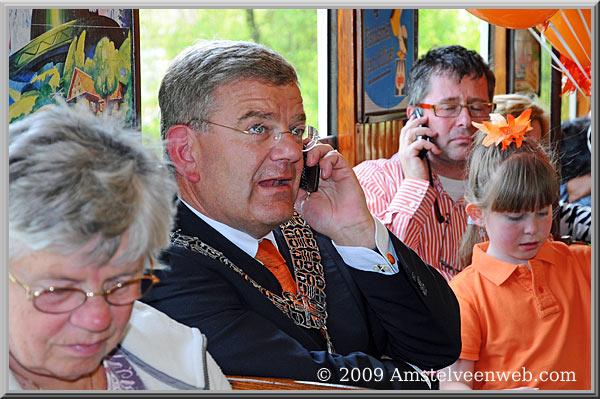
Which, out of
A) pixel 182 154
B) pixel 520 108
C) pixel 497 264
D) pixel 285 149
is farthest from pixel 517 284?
pixel 520 108

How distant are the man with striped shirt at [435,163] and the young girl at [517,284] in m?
0.28

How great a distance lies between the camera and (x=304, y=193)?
1895 mm

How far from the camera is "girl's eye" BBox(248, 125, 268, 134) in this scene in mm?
1608

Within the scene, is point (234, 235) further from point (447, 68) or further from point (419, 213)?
point (447, 68)

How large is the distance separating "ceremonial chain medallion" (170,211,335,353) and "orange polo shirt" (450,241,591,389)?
0.54 metres

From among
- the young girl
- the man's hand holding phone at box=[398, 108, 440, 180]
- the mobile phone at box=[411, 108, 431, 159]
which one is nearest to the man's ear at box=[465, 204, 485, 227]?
the young girl

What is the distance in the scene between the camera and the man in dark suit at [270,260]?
4.72 ft

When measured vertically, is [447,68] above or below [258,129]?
above

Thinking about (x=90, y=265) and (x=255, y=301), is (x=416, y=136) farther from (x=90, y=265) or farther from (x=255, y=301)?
(x=90, y=265)

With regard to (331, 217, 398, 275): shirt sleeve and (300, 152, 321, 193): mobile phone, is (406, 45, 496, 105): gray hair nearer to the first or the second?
(300, 152, 321, 193): mobile phone

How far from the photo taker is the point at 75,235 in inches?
34.8

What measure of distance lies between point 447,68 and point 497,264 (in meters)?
1.14

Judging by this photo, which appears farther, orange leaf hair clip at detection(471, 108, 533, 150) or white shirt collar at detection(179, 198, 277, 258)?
orange leaf hair clip at detection(471, 108, 533, 150)

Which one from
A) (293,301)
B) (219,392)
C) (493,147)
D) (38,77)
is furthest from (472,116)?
(219,392)
